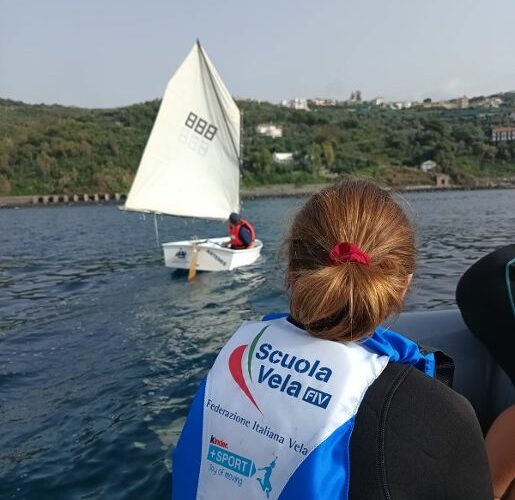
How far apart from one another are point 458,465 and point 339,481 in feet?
1.01

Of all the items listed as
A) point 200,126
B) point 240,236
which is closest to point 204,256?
point 240,236

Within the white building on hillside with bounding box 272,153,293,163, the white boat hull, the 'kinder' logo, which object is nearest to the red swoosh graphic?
the 'kinder' logo

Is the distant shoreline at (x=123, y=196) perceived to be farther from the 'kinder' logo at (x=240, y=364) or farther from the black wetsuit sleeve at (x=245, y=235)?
the 'kinder' logo at (x=240, y=364)

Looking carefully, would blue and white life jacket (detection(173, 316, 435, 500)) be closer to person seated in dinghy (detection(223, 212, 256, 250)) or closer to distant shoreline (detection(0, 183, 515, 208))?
person seated in dinghy (detection(223, 212, 256, 250))

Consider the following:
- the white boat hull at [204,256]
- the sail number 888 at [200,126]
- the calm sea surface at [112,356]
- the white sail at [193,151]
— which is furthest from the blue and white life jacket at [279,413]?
the sail number 888 at [200,126]

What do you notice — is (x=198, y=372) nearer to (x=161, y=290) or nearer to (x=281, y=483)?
(x=281, y=483)

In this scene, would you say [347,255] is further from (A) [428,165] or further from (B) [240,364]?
(A) [428,165]

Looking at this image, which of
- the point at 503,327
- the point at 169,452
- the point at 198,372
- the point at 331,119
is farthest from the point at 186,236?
the point at 331,119

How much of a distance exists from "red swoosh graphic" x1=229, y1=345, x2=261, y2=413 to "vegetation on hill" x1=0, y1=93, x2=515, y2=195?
248 feet

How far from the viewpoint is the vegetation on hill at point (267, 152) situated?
87500 mm

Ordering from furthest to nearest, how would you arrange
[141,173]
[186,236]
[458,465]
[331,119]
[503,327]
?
[331,119], [186,236], [141,173], [503,327], [458,465]

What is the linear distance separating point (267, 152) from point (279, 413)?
97176mm

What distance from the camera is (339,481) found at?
58.1 inches

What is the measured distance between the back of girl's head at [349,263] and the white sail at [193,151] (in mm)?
15956
